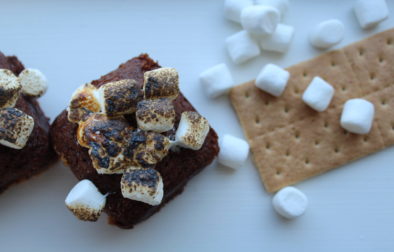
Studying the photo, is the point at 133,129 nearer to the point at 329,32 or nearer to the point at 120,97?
the point at 120,97

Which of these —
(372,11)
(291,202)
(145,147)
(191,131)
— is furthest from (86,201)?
(372,11)

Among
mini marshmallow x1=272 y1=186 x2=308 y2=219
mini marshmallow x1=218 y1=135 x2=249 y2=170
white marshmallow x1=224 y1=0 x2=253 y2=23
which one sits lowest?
mini marshmallow x1=272 y1=186 x2=308 y2=219

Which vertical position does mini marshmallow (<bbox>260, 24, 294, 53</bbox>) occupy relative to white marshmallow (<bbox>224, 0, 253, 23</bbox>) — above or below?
below

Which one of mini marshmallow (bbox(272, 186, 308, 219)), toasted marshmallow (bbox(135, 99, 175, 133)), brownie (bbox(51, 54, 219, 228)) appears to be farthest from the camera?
mini marshmallow (bbox(272, 186, 308, 219))

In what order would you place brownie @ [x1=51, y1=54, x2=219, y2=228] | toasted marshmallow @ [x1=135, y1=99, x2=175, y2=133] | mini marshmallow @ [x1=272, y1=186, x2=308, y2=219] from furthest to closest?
1. mini marshmallow @ [x1=272, y1=186, x2=308, y2=219]
2. brownie @ [x1=51, y1=54, x2=219, y2=228]
3. toasted marshmallow @ [x1=135, y1=99, x2=175, y2=133]

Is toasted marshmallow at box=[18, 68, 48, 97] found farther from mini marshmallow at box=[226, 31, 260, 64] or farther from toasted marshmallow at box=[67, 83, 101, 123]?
mini marshmallow at box=[226, 31, 260, 64]

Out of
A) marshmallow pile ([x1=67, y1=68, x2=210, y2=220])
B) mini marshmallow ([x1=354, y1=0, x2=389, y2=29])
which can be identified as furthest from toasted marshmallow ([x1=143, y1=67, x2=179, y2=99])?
mini marshmallow ([x1=354, y1=0, x2=389, y2=29])

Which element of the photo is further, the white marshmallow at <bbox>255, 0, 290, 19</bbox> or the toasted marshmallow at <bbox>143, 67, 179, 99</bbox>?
the white marshmallow at <bbox>255, 0, 290, 19</bbox>

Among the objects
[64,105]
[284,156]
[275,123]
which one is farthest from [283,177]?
[64,105]
